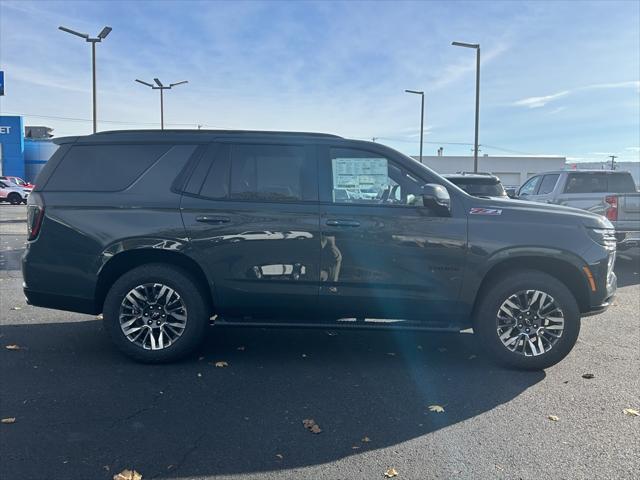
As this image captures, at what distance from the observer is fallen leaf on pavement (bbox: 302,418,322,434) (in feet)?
11.7

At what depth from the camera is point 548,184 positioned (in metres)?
12.1

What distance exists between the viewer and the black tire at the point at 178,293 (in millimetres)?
4691

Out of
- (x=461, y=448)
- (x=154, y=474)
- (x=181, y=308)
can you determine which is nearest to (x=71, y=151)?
(x=181, y=308)

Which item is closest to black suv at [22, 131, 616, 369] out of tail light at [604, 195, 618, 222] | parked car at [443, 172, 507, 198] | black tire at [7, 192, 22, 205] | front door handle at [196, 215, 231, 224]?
front door handle at [196, 215, 231, 224]

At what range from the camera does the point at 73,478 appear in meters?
2.95

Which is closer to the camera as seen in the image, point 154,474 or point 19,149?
point 154,474

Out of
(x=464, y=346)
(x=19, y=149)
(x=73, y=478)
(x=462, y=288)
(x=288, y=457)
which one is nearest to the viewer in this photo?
(x=73, y=478)

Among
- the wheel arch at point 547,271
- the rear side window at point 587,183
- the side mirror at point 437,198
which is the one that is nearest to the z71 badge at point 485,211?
the side mirror at point 437,198

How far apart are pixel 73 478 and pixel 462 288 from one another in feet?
10.7

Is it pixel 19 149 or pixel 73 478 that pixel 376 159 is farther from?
pixel 19 149

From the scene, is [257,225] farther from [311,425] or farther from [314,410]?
[311,425]

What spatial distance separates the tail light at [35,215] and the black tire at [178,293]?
88 centimetres

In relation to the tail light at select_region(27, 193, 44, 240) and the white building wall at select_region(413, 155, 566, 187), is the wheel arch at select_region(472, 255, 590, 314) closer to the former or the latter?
the tail light at select_region(27, 193, 44, 240)

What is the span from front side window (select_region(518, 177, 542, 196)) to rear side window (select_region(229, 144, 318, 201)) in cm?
960
